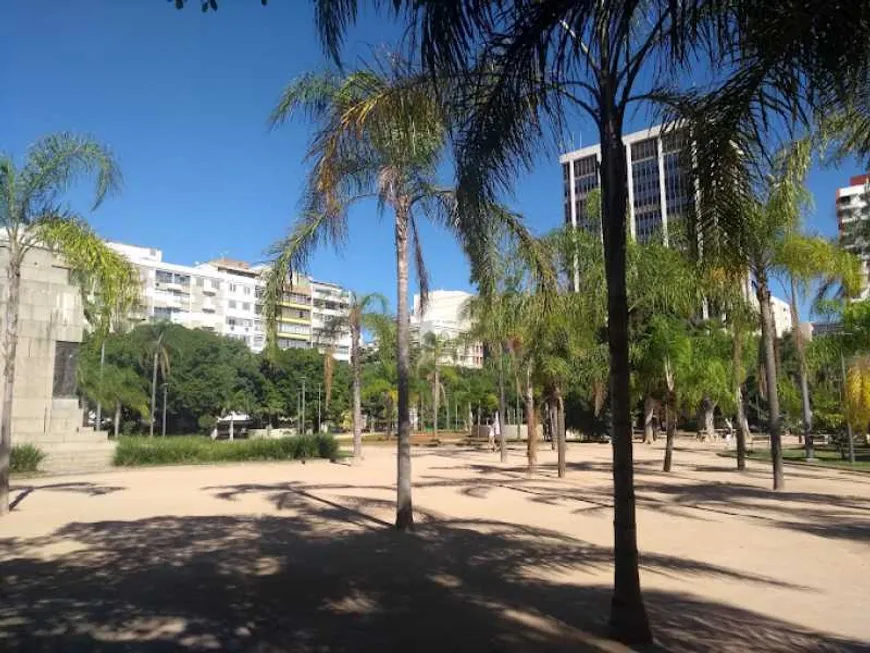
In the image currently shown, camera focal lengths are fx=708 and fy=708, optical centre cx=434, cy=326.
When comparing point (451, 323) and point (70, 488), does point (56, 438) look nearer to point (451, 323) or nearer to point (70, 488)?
point (70, 488)

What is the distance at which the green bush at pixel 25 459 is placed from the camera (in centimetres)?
2082

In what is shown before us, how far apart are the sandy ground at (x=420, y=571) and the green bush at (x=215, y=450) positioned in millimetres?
8253

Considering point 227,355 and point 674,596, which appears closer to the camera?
point 674,596

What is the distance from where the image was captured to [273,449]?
91.8 feet

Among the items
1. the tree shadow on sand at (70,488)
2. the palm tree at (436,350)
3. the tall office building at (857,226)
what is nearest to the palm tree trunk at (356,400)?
the tree shadow on sand at (70,488)

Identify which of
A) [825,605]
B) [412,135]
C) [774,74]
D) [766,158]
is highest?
[412,135]

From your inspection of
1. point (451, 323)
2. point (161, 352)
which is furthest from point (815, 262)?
point (161, 352)

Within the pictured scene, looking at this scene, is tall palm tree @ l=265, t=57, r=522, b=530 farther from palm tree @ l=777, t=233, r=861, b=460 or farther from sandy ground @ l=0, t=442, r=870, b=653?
palm tree @ l=777, t=233, r=861, b=460

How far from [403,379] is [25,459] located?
51.2ft

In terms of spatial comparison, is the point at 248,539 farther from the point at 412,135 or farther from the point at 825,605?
the point at 825,605

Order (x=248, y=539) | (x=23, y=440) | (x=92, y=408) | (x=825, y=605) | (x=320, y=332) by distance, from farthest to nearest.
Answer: (x=92, y=408)
(x=320, y=332)
(x=23, y=440)
(x=248, y=539)
(x=825, y=605)

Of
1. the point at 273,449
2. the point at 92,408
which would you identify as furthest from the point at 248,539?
the point at 92,408

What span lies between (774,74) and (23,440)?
2420 centimetres

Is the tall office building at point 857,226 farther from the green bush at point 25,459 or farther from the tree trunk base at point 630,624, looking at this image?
the green bush at point 25,459
